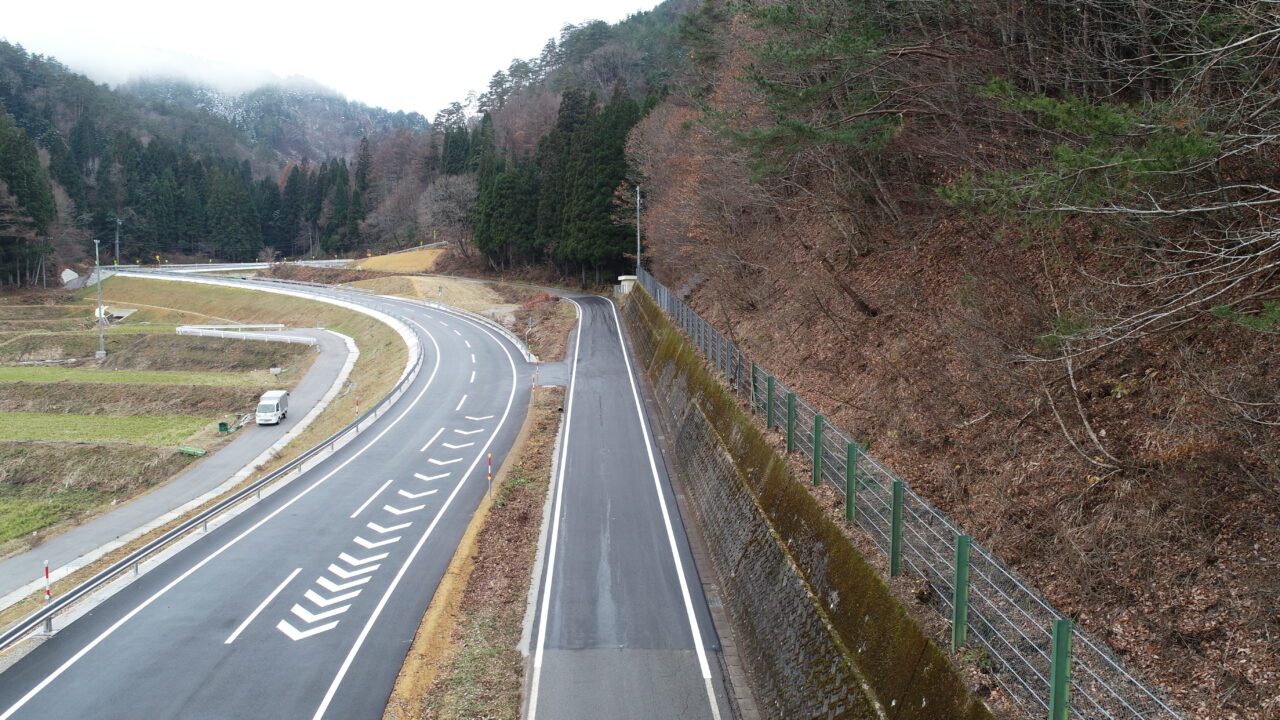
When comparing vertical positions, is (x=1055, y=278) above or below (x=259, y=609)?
above

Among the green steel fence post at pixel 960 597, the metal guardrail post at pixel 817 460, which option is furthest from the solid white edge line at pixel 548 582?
the green steel fence post at pixel 960 597

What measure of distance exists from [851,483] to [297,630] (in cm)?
936

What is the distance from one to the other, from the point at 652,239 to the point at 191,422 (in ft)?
85.6

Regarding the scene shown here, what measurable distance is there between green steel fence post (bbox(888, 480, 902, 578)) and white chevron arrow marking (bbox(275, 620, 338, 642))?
9240 millimetres

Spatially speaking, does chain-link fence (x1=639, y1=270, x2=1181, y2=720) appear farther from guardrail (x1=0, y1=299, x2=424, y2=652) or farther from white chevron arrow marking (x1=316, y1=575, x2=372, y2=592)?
guardrail (x1=0, y1=299, x2=424, y2=652)

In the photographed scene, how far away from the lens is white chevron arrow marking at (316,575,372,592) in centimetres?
1382

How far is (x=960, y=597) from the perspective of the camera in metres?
7.03

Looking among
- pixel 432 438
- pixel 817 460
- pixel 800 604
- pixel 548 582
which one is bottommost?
pixel 548 582

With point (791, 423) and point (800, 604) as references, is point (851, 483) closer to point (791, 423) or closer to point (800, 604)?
point (800, 604)

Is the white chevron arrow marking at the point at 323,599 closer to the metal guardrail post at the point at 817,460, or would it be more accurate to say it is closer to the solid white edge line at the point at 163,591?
the solid white edge line at the point at 163,591

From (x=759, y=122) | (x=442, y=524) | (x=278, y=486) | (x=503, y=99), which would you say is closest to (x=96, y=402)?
(x=278, y=486)

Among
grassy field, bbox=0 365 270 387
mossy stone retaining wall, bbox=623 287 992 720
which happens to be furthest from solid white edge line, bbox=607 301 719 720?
grassy field, bbox=0 365 270 387

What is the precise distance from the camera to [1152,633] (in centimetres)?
627

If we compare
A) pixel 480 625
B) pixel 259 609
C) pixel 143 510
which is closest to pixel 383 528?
pixel 259 609
